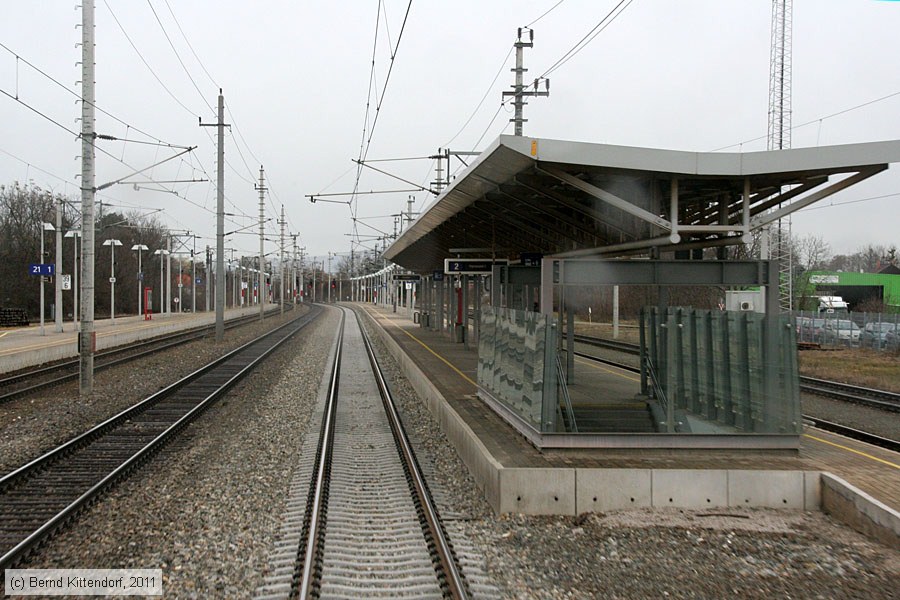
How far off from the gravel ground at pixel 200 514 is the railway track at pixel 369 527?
17.0 inches

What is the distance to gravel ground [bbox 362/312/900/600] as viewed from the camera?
575cm

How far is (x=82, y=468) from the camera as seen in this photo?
958 cm

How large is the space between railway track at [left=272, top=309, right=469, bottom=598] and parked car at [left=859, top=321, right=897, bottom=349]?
25.4 meters

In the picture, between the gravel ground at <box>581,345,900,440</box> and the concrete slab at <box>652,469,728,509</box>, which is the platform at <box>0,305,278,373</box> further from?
the gravel ground at <box>581,345,900,440</box>

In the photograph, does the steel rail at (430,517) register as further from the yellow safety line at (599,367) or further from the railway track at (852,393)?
the railway track at (852,393)

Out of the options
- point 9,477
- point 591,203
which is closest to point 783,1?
point 591,203

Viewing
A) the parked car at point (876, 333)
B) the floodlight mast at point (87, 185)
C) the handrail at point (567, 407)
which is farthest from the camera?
the parked car at point (876, 333)

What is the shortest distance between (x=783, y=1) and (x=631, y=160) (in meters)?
37.0

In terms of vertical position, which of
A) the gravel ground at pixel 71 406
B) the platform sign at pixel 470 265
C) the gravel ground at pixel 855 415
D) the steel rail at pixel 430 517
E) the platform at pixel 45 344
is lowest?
the gravel ground at pixel 855 415

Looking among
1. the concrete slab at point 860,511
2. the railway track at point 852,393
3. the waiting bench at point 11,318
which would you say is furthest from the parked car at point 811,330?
the waiting bench at point 11,318

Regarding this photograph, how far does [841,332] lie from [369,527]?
103 feet

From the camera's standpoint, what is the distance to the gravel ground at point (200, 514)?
6156 millimetres

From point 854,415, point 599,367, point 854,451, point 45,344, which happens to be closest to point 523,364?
point 854,451

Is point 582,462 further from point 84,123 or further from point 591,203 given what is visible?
point 84,123
